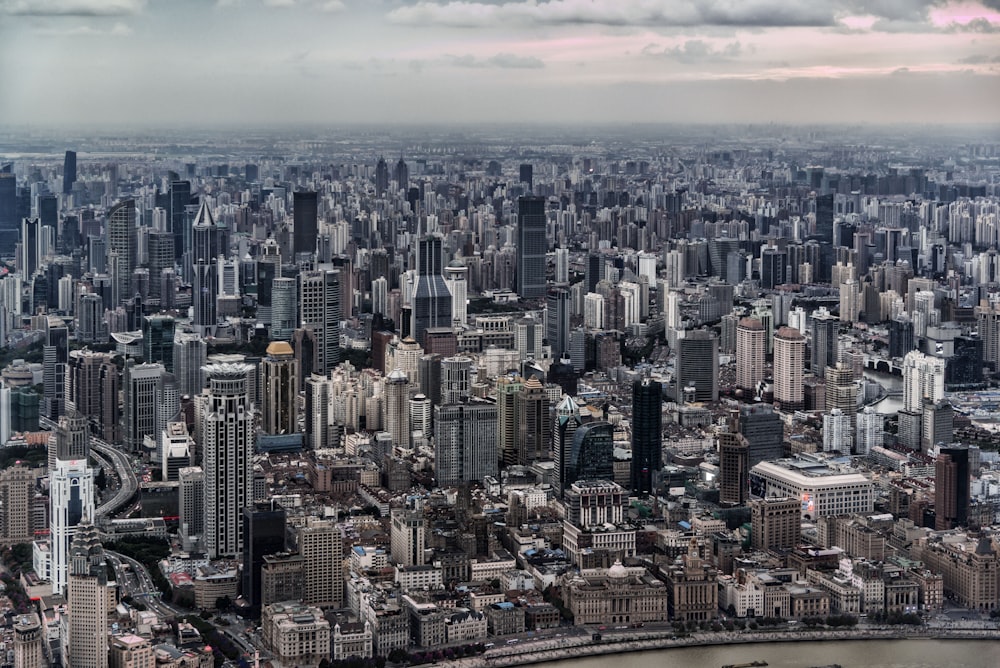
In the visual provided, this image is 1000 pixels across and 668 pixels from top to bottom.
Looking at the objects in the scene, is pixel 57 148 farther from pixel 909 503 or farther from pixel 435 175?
pixel 909 503

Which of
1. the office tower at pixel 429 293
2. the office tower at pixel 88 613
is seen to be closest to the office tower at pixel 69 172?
the office tower at pixel 429 293

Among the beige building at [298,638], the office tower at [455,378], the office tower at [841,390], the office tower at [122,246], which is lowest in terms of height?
the beige building at [298,638]

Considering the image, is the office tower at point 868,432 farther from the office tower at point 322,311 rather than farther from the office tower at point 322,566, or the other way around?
the office tower at point 322,566

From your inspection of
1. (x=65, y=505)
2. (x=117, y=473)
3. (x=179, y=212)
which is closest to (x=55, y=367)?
(x=117, y=473)

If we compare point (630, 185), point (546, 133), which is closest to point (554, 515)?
point (546, 133)

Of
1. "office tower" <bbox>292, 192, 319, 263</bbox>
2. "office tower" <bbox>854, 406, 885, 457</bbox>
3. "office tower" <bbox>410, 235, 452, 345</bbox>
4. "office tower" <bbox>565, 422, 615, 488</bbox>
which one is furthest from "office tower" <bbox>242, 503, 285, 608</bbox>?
"office tower" <bbox>292, 192, 319, 263</bbox>

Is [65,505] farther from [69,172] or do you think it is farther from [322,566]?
[69,172]
